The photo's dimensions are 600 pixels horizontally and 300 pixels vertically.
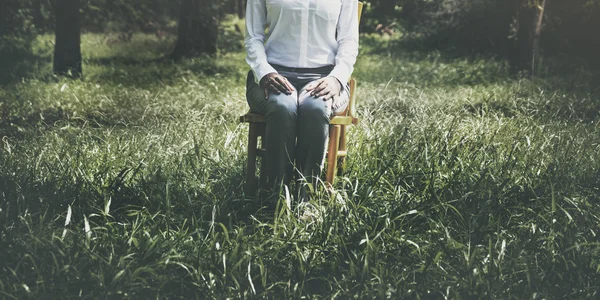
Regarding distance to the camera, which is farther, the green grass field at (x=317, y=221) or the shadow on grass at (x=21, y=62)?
the shadow on grass at (x=21, y=62)

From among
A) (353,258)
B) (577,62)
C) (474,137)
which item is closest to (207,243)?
(353,258)

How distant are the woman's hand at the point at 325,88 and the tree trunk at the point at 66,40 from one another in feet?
20.9

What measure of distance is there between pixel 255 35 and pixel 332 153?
727 mm

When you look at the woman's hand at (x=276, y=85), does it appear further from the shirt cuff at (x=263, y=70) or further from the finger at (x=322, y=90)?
the finger at (x=322, y=90)

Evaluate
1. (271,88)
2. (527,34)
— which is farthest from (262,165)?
(527,34)

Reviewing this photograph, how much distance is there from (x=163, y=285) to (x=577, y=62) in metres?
10.4

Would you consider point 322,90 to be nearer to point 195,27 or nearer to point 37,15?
point 195,27

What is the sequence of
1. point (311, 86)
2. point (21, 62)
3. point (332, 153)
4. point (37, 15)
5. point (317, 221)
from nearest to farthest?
point (317, 221) < point (311, 86) < point (332, 153) < point (21, 62) < point (37, 15)

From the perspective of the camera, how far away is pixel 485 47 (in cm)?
1280

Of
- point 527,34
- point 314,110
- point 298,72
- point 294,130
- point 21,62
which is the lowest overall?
point 21,62

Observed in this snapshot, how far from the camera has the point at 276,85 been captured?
3.37 metres

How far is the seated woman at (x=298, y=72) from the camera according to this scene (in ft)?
10.9

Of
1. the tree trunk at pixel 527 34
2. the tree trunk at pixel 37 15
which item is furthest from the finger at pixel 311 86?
the tree trunk at pixel 37 15

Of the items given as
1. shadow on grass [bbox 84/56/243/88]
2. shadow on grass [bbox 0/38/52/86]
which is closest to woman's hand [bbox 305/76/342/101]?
shadow on grass [bbox 84/56/243/88]
